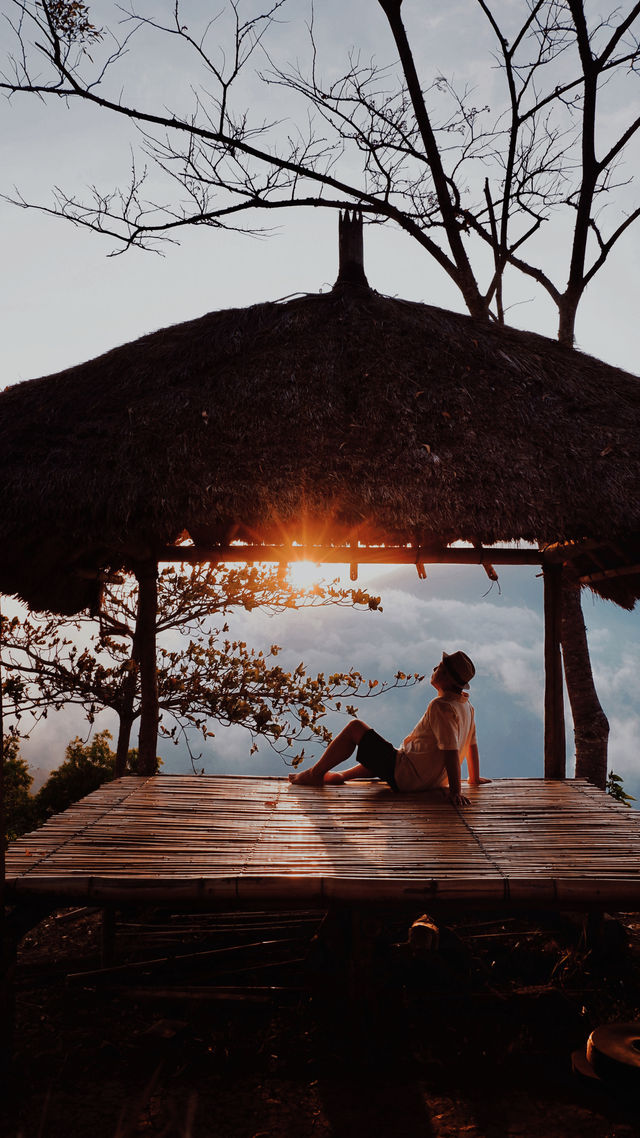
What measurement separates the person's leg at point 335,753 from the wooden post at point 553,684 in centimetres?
154

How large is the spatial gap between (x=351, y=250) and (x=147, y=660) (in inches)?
144

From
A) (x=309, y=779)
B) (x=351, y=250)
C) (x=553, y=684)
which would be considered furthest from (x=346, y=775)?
(x=351, y=250)

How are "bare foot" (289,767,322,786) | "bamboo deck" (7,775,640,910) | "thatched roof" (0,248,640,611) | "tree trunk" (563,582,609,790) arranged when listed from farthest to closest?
1. "tree trunk" (563,582,609,790)
2. "bare foot" (289,767,322,786)
3. "thatched roof" (0,248,640,611)
4. "bamboo deck" (7,775,640,910)

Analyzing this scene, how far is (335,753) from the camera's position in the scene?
5039 millimetres

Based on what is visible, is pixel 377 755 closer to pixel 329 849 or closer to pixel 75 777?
pixel 329 849

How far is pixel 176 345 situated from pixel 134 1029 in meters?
4.45

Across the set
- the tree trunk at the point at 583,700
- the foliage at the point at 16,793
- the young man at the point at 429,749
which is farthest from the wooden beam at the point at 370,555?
the foliage at the point at 16,793

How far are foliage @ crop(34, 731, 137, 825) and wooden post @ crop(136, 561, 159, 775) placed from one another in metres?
2.02

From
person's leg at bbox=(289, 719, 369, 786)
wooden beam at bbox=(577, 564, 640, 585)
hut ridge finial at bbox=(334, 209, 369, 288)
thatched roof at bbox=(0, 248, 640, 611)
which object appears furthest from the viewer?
hut ridge finial at bbox=(334, 209, 369, 288)

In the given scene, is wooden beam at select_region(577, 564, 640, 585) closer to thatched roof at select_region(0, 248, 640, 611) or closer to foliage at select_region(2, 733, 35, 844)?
thatched roof at select_region(0, 248, 640, 611)

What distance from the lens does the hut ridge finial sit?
6.51 meters

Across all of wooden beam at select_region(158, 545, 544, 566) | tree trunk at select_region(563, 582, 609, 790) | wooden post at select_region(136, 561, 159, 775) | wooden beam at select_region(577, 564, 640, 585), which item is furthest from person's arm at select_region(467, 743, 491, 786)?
tree trunk at select_region(563, 582, 609, 790)

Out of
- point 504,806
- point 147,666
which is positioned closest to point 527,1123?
point 504,806

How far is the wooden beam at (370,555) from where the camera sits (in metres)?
5.42
